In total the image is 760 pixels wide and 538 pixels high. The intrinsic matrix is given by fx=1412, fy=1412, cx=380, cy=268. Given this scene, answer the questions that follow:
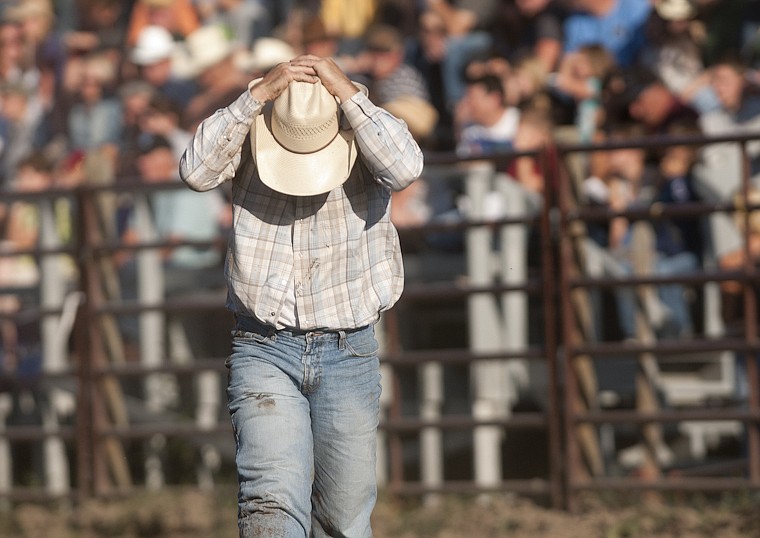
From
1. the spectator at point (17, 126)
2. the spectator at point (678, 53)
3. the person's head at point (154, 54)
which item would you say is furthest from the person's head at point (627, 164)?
the spectator at point (17, 126)

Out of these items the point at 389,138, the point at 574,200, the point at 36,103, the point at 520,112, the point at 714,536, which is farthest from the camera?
the point at 36,103

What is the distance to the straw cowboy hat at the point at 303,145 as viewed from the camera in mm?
4441

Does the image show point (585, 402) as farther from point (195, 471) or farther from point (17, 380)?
point (17, 380)

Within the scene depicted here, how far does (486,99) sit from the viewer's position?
841 centimetres

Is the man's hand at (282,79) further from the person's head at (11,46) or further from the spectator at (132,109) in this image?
the person's head at (11,46)

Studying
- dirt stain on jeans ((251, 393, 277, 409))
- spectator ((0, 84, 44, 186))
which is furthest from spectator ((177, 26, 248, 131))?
dirt stain on jeans ((251, 393, 277, 409))

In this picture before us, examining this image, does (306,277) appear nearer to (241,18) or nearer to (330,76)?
(330,76)

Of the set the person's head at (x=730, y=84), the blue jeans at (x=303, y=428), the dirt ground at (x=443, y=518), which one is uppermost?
the person's head at (x=730, y=84)

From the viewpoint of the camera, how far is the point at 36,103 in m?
12.0

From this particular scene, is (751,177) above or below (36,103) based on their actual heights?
below

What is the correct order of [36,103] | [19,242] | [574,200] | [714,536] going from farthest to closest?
[36,103]
[19,242]
[574,200]
[714,536]

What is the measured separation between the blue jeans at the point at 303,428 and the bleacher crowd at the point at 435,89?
3437mm

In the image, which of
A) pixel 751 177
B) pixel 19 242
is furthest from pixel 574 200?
pixel 19 242

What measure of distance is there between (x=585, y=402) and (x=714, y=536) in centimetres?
112
